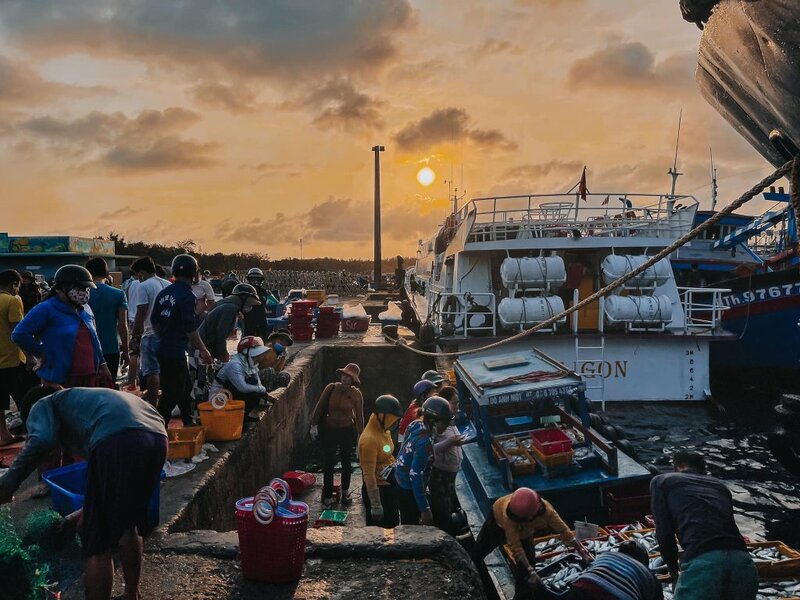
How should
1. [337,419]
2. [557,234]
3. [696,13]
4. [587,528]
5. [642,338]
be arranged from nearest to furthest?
[696,13], [587,528], [337,419], [642,338], [557,234]

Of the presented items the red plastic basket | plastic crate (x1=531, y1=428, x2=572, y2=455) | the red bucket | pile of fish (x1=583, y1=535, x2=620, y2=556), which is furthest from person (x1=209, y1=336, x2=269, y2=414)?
pile of fish (x1=583, y1=535, x2=620, y2=556)

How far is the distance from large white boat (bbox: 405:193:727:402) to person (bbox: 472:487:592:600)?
670 centimetres

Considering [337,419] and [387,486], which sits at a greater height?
[337,419]

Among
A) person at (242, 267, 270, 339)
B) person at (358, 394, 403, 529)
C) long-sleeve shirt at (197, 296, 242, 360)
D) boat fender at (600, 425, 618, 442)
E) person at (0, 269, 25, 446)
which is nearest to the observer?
person at (0, 269, 25, 446)

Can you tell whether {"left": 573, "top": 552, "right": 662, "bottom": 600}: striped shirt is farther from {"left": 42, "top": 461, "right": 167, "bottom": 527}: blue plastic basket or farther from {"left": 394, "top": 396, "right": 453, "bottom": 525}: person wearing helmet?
{"left": 42, "top": 461, "right": 167, "bottom": 527}: blue plastic basket

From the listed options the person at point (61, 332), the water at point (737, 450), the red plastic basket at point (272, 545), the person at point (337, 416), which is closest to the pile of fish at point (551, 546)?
the red plastic basket at point (272, 545)

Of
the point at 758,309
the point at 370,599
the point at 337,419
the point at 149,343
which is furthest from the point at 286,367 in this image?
the point at 758,309

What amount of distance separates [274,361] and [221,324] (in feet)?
2.53

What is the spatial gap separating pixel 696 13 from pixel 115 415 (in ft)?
12.8

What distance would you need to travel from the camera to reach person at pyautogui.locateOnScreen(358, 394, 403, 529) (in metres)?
5.91

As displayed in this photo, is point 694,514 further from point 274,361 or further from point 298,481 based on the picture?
point 298,481

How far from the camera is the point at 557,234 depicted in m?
13.4

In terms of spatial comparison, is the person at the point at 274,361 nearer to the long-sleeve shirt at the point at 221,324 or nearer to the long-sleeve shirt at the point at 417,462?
the long-sleeve shirt at the point at 221,324

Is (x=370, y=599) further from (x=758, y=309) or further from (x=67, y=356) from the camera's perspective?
(x=758, y=309)
